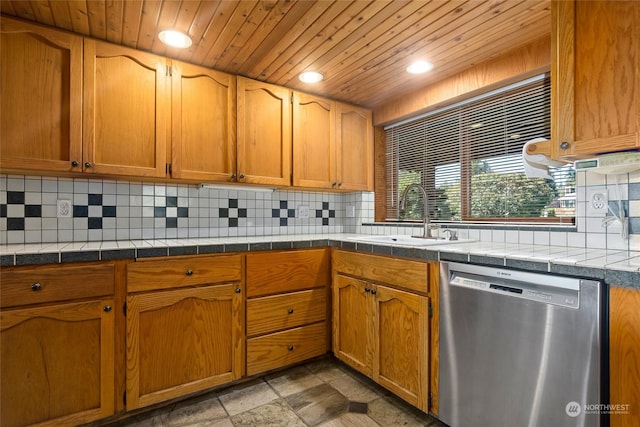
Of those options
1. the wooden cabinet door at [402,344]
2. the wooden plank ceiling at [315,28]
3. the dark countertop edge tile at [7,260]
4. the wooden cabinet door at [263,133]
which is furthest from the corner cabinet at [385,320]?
the dark countertop edge tile at [7,260]

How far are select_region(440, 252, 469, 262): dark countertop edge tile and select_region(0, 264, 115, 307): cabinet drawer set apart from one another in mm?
1634

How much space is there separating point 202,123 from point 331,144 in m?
1.04

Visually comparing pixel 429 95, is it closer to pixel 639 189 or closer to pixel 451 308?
pixel 639 189

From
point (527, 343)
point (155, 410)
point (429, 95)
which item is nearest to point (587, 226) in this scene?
point (527, 343)

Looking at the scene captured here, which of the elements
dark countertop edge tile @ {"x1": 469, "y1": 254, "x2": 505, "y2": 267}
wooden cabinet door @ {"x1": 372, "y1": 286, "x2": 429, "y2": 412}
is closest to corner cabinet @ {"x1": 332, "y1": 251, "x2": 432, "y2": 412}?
wooden cabinet door @ {"x1": 372, "y1": 286, "x2": 429, "y2": 412}

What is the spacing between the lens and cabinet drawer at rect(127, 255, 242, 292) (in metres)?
1.64

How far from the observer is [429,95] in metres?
2.35

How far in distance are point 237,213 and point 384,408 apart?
5.51 feet

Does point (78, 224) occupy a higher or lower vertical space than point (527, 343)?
higher

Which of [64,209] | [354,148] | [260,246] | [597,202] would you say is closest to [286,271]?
[260,246]

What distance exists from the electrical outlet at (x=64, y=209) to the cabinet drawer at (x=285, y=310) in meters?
1.23

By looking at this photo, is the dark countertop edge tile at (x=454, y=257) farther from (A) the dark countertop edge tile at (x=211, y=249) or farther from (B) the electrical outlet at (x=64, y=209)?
(B) the electrical outlet at (x=64, y=209)

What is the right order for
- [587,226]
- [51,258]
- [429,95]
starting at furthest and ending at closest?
1. [429,95]
2. [587,226]
3. [51,258]

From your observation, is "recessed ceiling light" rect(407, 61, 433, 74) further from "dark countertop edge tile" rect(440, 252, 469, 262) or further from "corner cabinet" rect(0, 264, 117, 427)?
"corner cabinet" rect(0, 264, 117, 427)
